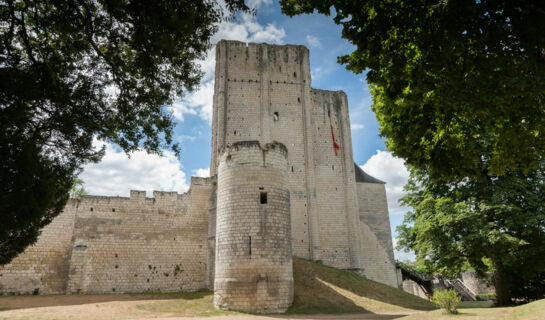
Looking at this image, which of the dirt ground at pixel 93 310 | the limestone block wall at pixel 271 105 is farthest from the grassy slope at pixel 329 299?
the limestone block wall at pixel 271 105

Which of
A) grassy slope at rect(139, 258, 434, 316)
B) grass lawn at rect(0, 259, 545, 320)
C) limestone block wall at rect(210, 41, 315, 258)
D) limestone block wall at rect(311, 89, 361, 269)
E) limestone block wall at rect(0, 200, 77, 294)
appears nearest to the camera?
grass lawn at rect(0, 259, 545, 320)

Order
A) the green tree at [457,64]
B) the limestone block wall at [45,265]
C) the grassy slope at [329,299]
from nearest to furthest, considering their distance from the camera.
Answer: the green tree at [457,64], the grassy slope at [329,299], the limestone block wall at [45,265]

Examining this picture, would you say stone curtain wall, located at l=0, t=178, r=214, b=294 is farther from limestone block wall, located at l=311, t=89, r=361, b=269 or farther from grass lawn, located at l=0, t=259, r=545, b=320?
limestone block wall, located at l=311, t=89, r=361, b=269

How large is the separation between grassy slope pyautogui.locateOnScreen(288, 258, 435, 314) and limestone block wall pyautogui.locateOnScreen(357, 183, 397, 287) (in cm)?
727

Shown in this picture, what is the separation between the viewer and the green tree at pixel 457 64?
5.48 m

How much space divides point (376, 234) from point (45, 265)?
21008mm

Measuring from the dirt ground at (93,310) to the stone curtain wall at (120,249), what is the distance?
165 cm

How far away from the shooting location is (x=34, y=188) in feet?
20.5

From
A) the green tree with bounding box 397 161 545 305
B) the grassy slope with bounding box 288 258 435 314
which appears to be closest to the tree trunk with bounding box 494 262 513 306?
the green tree with bounding box 397 161 545 305

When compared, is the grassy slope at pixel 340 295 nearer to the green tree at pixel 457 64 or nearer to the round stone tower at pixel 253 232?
the round stone tower at pixel 253 232

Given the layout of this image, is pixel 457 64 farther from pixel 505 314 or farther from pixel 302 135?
pixel 302 135

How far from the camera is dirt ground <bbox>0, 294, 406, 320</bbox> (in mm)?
10398

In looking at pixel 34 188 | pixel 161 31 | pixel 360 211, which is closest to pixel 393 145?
pixel 161 31

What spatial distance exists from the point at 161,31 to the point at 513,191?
12.9 metres
